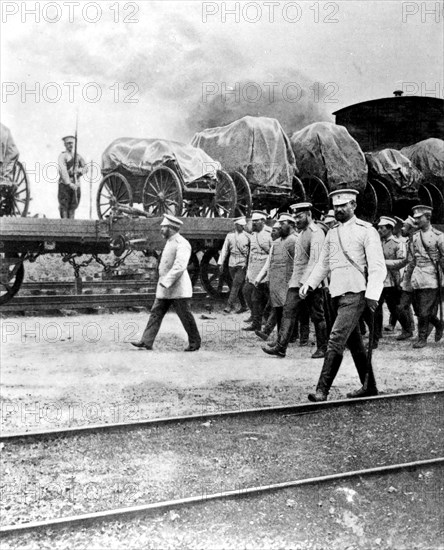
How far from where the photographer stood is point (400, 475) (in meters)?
3.44

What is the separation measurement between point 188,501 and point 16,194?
5524 millimetres

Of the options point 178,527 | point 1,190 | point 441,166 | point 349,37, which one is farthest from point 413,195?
point 178,527

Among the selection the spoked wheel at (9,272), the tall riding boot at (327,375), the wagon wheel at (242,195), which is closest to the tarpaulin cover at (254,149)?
the wagon wheel at (242,195)

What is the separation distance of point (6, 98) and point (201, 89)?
62.8 inches

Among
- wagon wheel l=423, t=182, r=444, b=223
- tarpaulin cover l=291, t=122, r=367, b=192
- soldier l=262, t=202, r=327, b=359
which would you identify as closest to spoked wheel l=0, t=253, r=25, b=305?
soldier l=262, t=202, r=327, b=359

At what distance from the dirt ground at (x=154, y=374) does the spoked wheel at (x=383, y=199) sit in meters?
4.11

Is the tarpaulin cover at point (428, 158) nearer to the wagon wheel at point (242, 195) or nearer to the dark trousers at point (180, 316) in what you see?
the wagon wheel at point (242, 195)

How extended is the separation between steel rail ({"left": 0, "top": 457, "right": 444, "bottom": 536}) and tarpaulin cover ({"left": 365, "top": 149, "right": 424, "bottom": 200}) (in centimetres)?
716

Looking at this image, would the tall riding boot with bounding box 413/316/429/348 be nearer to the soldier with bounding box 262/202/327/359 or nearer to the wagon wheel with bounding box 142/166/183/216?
the soldier with bounding box 262/202/327/359

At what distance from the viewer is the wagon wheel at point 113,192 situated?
8434 millimetres

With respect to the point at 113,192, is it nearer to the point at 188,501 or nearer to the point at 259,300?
the point at 259,300

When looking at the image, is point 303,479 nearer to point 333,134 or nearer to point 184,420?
point 184,420

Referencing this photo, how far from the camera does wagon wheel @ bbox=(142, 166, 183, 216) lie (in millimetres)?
8195
